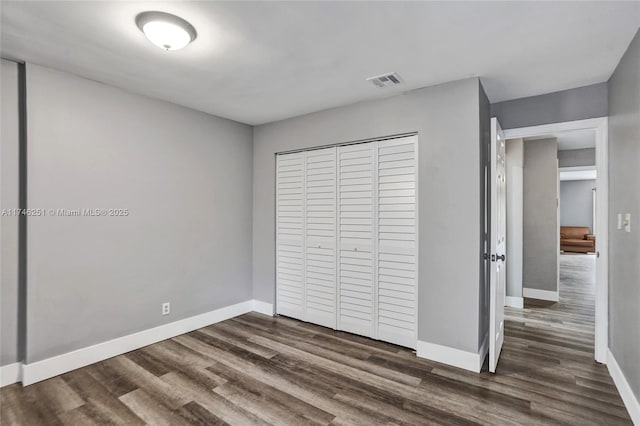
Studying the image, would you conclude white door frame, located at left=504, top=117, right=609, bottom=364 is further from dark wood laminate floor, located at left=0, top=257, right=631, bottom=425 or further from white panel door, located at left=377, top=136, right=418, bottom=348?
white panel door, located at left=377, top=136, right=418, bottom=348

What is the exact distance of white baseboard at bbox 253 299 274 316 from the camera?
4141 millimetres

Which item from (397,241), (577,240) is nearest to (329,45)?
(397,241)

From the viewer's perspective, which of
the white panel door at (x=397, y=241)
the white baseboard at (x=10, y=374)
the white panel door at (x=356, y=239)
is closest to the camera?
the white baseboard at (x=10, y=374)

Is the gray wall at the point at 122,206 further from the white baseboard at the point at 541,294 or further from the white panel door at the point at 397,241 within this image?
the white baseboard at the point at 541,294

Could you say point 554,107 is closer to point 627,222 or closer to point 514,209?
point 627,222

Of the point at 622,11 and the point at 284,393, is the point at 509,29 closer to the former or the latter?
the point at 622,11

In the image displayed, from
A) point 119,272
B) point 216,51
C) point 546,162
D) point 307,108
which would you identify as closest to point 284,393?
point 119,272

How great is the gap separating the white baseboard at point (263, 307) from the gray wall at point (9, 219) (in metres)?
2.33

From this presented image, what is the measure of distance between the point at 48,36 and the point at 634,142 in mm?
3946

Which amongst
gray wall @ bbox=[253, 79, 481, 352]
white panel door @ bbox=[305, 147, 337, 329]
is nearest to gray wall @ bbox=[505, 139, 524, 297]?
gray wall @ bbox=[253, 79, 481, 352]

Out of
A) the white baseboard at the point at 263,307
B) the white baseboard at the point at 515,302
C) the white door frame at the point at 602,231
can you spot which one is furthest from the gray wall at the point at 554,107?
the white baseboard at the point at 263,307

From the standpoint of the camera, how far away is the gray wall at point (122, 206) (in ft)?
8.45

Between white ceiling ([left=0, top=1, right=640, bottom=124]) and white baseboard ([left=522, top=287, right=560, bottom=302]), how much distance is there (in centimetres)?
328

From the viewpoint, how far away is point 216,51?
232 centimetres
